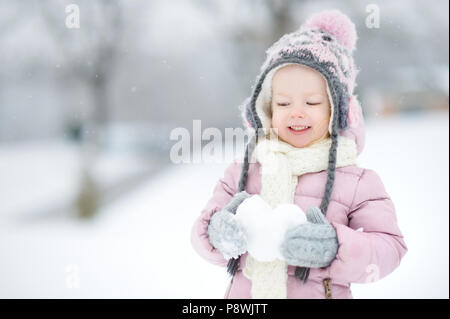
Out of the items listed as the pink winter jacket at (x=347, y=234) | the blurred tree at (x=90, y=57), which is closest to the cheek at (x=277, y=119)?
the pink winter jacket at (x=347, y=234)

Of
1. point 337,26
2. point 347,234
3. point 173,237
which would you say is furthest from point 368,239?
point 173,237

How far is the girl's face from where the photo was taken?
108 cm

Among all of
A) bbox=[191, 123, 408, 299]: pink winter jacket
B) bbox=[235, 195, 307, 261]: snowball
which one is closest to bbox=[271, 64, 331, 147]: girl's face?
bbox=[191, 123, 408, 299]: pink winter jacket

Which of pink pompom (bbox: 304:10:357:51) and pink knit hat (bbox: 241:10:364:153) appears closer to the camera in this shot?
pink knit hat (bbox: 241:10:364:153)

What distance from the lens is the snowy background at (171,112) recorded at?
223 centimetres

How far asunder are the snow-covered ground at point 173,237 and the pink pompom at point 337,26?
118 centimetres

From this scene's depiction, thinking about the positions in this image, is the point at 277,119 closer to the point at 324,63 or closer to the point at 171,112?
the point at 324,63

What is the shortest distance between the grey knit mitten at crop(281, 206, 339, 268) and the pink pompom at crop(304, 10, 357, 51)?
516 mm

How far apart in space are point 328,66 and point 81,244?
7.03 feet

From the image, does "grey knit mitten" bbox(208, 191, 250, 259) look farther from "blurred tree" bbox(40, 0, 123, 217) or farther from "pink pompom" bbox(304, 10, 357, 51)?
"blurred tree" bbox(40, 0, 123, 217)

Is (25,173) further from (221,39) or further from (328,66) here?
(328,66)

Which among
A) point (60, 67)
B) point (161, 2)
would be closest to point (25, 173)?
point (60, 67)

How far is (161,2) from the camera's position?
117 inches
